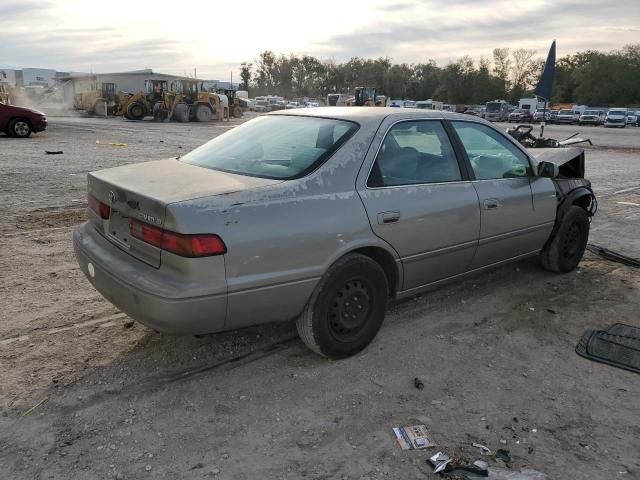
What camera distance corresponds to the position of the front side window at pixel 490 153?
13.5 feet

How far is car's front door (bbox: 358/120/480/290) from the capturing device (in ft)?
11.3

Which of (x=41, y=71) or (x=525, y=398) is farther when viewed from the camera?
(x=41, y=71)

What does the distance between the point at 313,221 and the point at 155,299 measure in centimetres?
96

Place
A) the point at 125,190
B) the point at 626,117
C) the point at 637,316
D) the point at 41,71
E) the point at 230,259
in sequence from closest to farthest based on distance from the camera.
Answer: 1. the point at 230,259
2. the point at 125,190
3. the point at 637,316
4. the point at 626,117
5. the point at 41,71

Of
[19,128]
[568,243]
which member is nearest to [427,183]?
[568,243]

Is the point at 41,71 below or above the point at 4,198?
above

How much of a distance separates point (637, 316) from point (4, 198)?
323 inches

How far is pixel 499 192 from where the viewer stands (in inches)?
166

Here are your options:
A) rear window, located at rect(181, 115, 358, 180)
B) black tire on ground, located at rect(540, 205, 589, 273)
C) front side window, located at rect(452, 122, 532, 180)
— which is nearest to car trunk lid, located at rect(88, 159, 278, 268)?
rear window, located at rect(181, 115, 358, 180)

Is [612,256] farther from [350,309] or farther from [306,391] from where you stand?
[306,391]

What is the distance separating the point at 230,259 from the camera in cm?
277

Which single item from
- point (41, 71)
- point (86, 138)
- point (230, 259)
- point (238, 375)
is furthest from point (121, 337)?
point (41, 71)

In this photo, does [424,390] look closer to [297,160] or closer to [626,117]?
[297,160]

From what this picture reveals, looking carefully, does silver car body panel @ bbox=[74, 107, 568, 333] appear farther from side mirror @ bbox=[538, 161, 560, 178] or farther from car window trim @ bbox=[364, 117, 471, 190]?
side mirror @ bbox=[538, 161, 560, 178]
